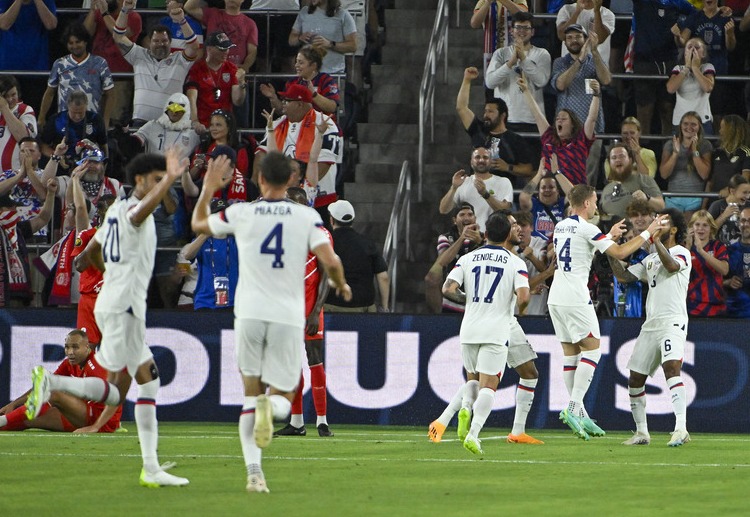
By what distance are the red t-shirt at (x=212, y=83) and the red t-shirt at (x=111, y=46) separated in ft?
5.52

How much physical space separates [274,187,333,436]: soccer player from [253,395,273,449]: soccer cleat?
517 centimetres

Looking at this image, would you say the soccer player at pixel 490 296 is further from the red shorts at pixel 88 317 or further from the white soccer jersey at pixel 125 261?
the red shorts at pixel 88 317

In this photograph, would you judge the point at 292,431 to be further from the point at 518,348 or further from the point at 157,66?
the point at 157,66

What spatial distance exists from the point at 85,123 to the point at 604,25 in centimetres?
738

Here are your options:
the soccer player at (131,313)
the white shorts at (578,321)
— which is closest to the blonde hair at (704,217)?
the white shorts at (578,321)

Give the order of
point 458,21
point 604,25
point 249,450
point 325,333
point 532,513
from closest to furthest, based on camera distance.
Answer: point 532,513 → point 249,450 → point 325,333 → point 604,25 → point 458,21

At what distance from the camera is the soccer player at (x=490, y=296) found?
38.0 feet

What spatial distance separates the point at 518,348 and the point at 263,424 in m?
5.65

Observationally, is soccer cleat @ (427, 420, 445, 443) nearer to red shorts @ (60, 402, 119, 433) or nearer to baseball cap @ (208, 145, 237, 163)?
red shorts @ (60, 402, 119, 433)

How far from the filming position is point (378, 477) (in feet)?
30.4

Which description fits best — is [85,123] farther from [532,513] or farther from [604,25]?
[532,513]

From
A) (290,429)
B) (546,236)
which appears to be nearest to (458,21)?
(546,236)

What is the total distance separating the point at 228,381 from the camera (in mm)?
15352

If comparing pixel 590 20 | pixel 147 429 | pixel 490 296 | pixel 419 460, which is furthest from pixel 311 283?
pixel 590 20
